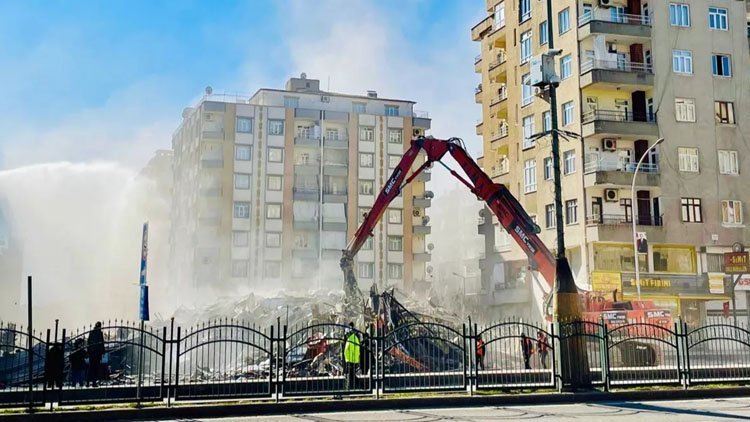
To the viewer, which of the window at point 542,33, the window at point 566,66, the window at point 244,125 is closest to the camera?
the window at point 566,66

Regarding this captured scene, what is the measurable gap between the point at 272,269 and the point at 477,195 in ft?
120

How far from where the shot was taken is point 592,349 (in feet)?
64.1

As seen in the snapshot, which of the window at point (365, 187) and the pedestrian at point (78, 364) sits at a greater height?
the window at point (365, 187)

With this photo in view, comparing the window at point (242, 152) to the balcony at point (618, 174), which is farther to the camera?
the window at point (242, 152)

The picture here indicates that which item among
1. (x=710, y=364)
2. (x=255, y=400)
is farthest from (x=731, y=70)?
(x=255, y=400)

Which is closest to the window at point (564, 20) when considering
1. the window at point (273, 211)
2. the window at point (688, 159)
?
the window at point (688, 159)

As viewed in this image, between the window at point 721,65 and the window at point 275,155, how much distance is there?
121ft

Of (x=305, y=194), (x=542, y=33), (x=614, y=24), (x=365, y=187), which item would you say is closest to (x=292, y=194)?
(x=305, y=194)

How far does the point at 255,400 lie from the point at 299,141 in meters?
55.3

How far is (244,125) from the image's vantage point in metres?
69.3

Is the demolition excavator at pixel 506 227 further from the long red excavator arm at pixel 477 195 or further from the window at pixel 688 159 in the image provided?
the window at pixel 688 159

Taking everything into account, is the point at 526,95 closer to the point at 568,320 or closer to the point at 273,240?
the point at 273,240

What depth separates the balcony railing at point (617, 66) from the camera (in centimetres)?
4616

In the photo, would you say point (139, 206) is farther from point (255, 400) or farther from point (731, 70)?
point (255, 400)
